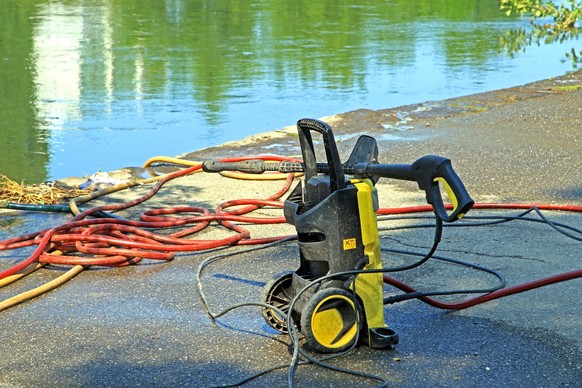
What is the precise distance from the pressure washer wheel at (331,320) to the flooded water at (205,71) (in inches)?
245

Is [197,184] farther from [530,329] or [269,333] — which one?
[530,329]

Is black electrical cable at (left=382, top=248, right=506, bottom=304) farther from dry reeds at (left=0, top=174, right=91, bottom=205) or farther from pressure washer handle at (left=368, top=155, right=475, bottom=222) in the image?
dry reeds at (left=0, top=174, right=91, bottom=205)

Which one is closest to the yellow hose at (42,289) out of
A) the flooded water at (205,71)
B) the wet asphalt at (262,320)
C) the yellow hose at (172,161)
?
the wet asphalt at (262,320)

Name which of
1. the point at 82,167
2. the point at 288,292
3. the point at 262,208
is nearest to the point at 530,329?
the point at 288,292

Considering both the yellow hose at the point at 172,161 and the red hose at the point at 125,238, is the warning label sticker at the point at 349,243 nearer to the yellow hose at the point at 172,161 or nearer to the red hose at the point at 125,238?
the red hose at the point at 125,238

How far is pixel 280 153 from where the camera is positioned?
922 cm

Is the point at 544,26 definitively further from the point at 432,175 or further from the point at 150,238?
the point at 432,175

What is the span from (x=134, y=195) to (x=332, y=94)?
7285 mm

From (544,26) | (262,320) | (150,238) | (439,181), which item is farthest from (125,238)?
(544,26)

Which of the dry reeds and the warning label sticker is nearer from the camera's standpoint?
the warning label sticker

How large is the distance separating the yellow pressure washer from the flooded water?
20.0ft

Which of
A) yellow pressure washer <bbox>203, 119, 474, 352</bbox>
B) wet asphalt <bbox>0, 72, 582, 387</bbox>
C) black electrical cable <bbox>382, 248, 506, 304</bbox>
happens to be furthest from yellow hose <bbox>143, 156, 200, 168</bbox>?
yellow pressure washer <bbox>203, 119, 474, 352</bbox>

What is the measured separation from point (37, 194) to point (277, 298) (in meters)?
3.53

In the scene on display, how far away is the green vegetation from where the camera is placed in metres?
18.8
